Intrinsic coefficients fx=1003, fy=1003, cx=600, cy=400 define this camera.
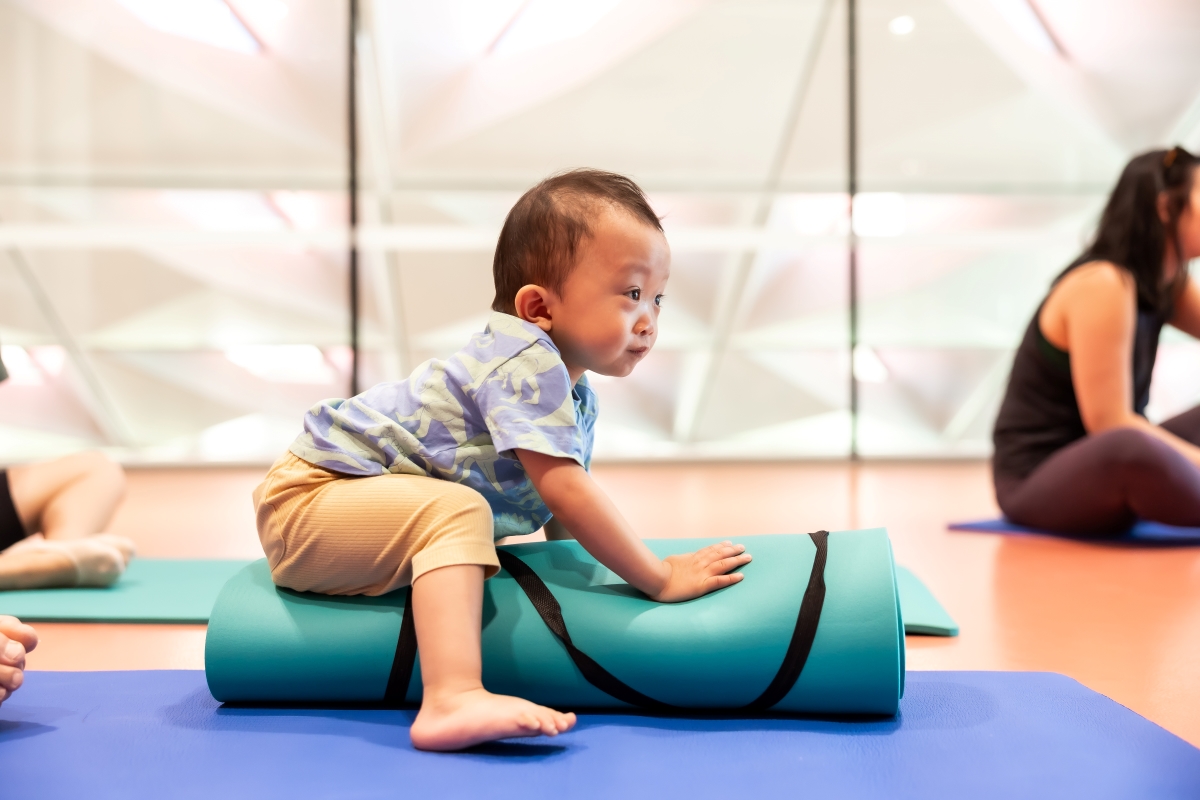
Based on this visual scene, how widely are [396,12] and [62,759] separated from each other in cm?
422

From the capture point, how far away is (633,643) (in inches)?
42.3

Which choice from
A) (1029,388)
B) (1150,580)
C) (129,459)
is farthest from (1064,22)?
(129,459)

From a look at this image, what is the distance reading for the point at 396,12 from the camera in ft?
15.0

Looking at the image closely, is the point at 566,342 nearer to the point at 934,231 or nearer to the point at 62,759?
the point at 62,759

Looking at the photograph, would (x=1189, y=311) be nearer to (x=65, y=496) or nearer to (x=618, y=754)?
(x=618, y=754)

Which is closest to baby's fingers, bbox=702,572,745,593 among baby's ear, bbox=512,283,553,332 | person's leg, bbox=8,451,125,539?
baby's ear, bbox=512,283,553,332

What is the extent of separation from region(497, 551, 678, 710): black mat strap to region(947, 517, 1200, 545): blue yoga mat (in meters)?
1.64

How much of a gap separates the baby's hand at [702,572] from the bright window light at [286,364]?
3.85m

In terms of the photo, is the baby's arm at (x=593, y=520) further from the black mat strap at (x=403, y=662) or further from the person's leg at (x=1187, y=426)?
the person's leg at (x=1187, y=426)

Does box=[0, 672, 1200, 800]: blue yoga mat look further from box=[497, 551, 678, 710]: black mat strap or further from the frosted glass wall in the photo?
the frosted glass wall

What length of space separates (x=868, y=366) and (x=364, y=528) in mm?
4038

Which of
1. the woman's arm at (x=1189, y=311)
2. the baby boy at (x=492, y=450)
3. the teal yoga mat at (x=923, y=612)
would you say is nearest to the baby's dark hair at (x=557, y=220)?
the baby boy at (x=492, y=450)

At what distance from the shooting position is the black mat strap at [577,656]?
1.08 metres

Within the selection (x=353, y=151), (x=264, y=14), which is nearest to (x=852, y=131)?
(x=353, y=151)
